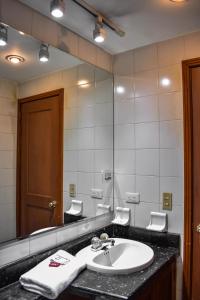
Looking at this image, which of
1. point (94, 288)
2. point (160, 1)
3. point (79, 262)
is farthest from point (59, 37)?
point (94, 288)

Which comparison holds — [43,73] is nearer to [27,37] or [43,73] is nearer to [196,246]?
[27,37]

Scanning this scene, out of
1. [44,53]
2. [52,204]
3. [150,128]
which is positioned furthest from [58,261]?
[44,53]

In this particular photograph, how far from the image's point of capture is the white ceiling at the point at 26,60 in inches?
55.4

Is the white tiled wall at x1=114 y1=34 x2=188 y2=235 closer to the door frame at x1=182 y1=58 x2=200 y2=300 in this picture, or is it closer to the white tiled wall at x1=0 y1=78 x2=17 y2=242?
the door frame at x1=182 y1=58 x2=200 y2=300

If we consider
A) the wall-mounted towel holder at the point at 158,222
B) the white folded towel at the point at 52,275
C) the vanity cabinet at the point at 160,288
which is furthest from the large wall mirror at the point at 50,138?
the vanity cabinet at the point at 160,288

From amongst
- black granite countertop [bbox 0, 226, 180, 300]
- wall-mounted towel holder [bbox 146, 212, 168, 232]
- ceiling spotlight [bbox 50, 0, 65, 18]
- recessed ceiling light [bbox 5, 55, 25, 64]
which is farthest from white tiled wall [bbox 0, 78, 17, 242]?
wall-mounted towel holder [bbox 146, 212, 168, 232]

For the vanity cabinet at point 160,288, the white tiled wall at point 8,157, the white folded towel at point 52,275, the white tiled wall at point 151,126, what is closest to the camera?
the white folded towel at point 52,275

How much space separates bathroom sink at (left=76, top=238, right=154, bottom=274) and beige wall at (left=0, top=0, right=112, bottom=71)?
53.3 inches

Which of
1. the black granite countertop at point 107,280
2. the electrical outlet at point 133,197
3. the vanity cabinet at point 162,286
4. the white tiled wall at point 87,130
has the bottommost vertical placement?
the vanity cabinet at point 162,286

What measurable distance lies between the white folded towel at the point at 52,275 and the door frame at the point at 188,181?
0.77 metres

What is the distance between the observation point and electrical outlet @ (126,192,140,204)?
1.97 meters

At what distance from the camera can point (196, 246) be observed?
1.72m

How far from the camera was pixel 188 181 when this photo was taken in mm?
1742

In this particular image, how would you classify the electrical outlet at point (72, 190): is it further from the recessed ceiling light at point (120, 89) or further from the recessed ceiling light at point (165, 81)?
the recessed ceiling light at point (165, 81)
